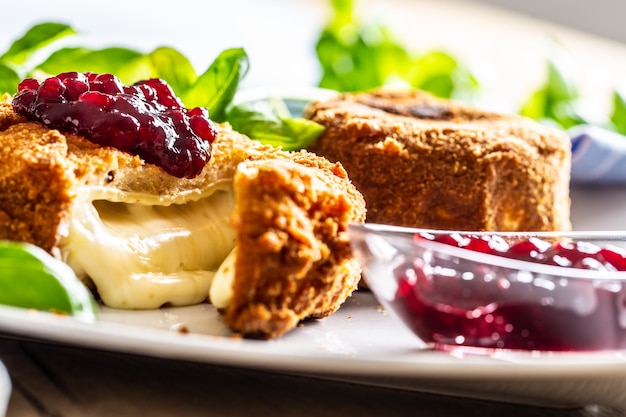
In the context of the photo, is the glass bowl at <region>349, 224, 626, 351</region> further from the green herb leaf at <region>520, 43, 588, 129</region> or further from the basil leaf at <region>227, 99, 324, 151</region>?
the green herb leaf at <region>520, 43, 588, 129</region>

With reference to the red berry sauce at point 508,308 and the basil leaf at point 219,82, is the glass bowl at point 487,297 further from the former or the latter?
the basil leaf at point 219,82

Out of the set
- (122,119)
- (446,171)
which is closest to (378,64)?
→ (446,171)

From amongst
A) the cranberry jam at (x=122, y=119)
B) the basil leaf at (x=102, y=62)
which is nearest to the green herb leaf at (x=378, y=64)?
the basil leaf at (x=102, y=62)

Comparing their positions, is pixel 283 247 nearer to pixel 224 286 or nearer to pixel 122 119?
pixel 224 286

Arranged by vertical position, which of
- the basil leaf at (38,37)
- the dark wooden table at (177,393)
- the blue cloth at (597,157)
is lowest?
the dark wooden table at (177,393)

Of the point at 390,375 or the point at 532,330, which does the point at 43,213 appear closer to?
the point at 390,375

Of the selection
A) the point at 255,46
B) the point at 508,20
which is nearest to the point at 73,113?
the point at 255,46
